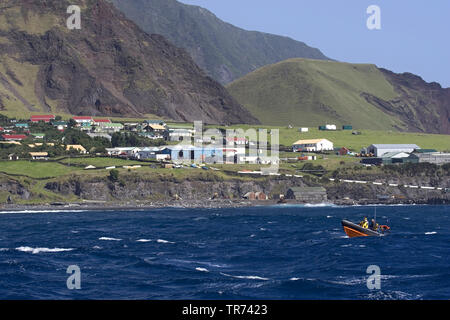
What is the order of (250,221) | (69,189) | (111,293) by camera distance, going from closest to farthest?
1. (111,293)
2. (250,221)
3. (69,189)

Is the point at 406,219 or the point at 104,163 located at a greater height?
the point at 104,163

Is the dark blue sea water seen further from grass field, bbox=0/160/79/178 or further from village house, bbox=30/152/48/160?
village house, bbox=30/152/48/160

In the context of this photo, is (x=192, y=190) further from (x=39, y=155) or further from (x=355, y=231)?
(x=355, y=231)

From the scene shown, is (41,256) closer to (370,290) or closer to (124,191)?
(370,290)

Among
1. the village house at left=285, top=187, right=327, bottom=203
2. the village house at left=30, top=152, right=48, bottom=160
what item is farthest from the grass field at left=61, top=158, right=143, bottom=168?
the village house at left=285, top=187, right=327, bottom=203

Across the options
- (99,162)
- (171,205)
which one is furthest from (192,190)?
(99,162)

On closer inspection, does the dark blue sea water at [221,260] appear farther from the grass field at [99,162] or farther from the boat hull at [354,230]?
the grass field at [99,162]

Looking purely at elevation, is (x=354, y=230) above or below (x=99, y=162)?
Answer: below

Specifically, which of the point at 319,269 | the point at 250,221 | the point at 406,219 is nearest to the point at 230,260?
the point at 319,269
